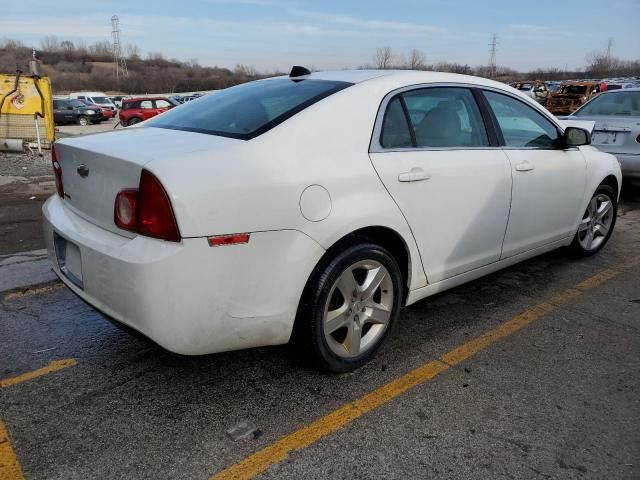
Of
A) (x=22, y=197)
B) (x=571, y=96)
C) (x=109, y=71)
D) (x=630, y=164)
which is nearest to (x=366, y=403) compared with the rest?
(x=630, y=164)

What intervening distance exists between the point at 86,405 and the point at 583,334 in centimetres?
287

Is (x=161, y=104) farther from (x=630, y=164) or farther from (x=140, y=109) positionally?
(x=630, y=164)

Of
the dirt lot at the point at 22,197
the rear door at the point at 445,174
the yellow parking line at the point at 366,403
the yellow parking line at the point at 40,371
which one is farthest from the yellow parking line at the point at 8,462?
the dirt lot at the point at 22,197

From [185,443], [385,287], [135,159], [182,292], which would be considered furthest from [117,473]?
[385,287]

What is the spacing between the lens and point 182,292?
6.78ft

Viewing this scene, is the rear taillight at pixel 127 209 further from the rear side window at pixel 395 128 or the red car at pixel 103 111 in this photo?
the red car at pixel 103 111

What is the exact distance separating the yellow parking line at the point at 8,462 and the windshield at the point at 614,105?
811cm

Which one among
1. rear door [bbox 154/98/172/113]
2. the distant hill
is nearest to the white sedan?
rear door [bbox 154/98/172/113]

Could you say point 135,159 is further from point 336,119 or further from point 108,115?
point 108,115

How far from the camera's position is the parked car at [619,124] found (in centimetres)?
689

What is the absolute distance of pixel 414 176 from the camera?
9.12ft

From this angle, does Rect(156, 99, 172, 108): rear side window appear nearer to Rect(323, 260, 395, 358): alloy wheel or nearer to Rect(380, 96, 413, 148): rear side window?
Rect(380, 96, 413, 148): rear side window

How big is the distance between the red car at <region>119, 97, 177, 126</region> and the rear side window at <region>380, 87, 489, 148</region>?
2362 cm

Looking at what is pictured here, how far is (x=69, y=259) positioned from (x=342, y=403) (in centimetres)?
151
